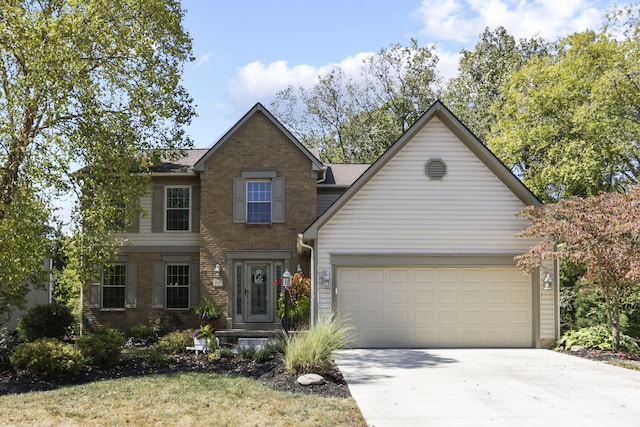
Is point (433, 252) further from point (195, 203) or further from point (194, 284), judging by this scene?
point (195, 203)

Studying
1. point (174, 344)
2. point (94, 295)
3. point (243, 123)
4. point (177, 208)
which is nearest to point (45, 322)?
point (94, 295)

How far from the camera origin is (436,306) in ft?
52.7

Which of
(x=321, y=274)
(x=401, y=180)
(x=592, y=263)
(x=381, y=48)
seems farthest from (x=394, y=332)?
(x=381, y=48)

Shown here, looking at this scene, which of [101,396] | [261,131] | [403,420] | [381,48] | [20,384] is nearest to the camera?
[403,420]

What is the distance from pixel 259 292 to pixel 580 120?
1270 centimetres

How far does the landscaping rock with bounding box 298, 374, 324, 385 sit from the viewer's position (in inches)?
400

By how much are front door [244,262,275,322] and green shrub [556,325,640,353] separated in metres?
8.23

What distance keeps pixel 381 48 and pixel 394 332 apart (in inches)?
829

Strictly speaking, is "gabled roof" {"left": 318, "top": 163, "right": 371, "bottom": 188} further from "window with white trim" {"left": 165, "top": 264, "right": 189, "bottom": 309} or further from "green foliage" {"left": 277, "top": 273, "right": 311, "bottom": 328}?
"window with white trim" {"left": 165, "top": 264, "right": 189, "bottom": 309}

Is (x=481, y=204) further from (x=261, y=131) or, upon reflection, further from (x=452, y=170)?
(x=261, y=131)

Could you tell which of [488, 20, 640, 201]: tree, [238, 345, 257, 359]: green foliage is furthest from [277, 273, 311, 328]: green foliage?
[488, 20, 640, 201]: tree

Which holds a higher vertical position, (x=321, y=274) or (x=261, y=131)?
(x=261, y=131)

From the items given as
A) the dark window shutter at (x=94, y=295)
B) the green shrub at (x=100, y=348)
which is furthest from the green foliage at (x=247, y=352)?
the dark window shutter at (x=94, y=295)

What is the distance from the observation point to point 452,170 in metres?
Result: 16.2
